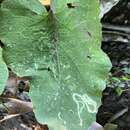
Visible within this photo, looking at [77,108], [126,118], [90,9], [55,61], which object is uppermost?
[90,9]

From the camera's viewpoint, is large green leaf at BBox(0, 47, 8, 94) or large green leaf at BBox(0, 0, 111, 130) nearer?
large green leaf at BBox(0, 47, 8, 94)

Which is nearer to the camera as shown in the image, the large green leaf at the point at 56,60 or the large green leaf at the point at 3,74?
the large green leaf at the point at 3,74

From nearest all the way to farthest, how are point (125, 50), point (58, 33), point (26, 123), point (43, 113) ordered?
point (43, 113) < point (58, 33) < point (26, 123) < point (125, 50)

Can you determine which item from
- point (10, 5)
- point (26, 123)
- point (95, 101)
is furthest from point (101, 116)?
point (10, 5)

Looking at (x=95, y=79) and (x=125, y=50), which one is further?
(x=125, y=50)

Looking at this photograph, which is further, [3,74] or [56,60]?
[56,60]

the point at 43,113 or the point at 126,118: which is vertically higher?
the point at 43,113

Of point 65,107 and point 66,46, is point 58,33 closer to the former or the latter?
point 66,46

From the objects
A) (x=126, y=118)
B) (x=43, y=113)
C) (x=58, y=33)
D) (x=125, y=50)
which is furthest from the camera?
(x=125, y=50)
